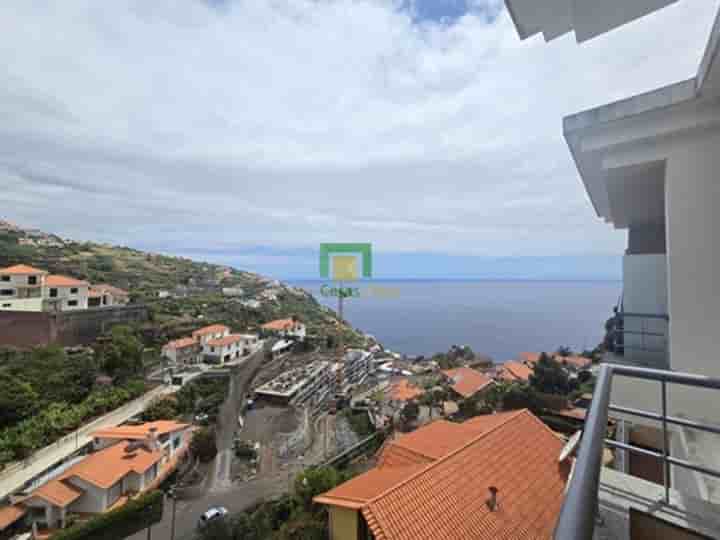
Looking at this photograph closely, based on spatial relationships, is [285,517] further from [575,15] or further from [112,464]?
[575,15]

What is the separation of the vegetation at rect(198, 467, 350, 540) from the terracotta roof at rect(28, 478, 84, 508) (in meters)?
4.55

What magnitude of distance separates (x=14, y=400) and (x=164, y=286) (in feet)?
90.3

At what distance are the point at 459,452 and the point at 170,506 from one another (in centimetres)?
993

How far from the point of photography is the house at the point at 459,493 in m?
3.94

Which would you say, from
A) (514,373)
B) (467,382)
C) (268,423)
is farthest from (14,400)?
(514,373)

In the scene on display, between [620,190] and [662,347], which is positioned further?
[620,190]

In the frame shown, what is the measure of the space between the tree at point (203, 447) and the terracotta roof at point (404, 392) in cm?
851

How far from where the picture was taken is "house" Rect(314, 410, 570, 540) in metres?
3.94

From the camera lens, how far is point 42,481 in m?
9.93

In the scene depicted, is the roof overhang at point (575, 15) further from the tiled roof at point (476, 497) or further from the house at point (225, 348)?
the house at point (225, 348)

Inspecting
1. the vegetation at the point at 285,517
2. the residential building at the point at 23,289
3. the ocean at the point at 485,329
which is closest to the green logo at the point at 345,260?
the vegetation at the point at 285,517

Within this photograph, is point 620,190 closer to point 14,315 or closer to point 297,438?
point 297,438

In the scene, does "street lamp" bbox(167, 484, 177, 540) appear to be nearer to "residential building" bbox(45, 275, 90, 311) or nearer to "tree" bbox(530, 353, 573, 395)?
"residential building" bbox(45, 275, 90, 311)

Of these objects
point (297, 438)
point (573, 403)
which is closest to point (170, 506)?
point (297, 438)
